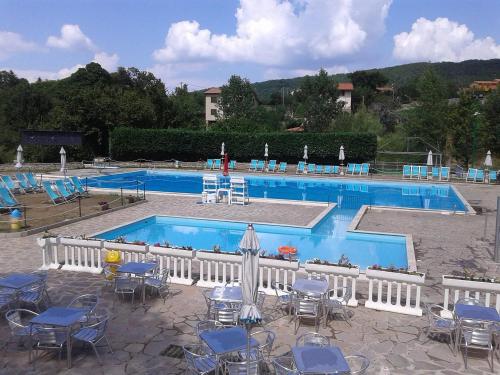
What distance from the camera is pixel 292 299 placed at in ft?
21.3

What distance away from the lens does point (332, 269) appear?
7.20 metres

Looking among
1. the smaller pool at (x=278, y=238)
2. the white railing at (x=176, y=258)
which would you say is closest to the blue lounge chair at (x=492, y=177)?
the smaller pool at (x=278, y=238)

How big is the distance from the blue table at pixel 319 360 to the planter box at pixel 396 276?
8.73ft

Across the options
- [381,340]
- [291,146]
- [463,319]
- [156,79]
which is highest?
[156,79]

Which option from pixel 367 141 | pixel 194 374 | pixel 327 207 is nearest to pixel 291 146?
pixel 367 141

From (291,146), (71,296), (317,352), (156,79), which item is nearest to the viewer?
(317,352)

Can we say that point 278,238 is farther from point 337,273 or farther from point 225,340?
point 225,340

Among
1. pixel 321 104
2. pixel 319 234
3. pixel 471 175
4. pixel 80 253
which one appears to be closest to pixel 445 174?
pixel 471 175

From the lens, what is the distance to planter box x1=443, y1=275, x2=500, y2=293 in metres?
6.44

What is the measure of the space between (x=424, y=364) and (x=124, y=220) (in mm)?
10517

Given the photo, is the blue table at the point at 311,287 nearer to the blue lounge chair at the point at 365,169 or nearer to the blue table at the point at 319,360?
the blue table at the point at 319,360

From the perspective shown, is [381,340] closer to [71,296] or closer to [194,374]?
[194,374]

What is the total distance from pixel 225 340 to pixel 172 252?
3.56m

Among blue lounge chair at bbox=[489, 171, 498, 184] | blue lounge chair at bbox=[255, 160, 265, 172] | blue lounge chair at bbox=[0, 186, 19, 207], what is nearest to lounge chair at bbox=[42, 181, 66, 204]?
blue lounge chair at bbox=[0, 186, 19, 207]
